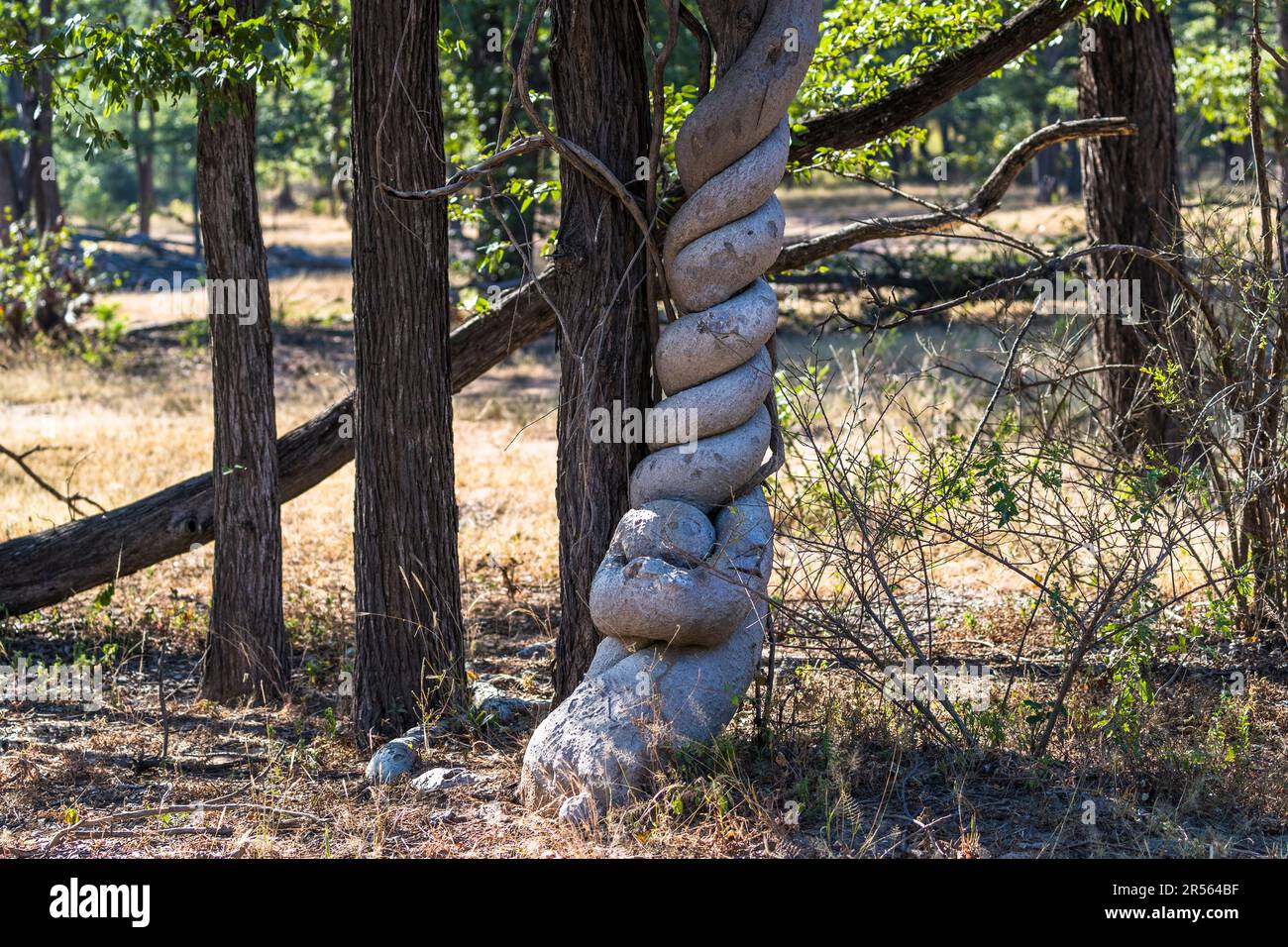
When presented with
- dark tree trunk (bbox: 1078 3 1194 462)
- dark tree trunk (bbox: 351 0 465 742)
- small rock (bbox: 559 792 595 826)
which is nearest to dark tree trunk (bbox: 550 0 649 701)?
dark tree trunk (bbox: 351 0 465 742)

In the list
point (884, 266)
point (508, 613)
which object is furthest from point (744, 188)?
point (884, 266)

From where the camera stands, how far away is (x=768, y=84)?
15.1 feet

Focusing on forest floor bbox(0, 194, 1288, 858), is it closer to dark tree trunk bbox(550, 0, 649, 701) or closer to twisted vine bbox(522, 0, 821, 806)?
twisted vine bbox(522, 0, 821, 806)

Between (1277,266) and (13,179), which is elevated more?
(13,179)

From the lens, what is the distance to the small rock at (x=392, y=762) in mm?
4901

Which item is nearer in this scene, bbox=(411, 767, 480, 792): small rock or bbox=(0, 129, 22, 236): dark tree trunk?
bbox=(411, 767, 480, 792): small rock

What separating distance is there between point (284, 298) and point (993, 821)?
18.5 metres

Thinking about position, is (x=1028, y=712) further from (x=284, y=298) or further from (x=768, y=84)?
(x=284, y=298)

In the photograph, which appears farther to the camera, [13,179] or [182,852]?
[13,179]

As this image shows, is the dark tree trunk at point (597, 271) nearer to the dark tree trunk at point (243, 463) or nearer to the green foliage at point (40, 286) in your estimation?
the dark tree trunk at point (243, 463)

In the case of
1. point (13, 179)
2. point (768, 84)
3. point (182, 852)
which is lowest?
point (182, 852)

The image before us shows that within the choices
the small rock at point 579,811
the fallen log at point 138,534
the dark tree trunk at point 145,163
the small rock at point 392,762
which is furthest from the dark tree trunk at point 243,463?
the dark tree trunk at point 145,163

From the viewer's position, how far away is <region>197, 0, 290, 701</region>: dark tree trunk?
6.37 m

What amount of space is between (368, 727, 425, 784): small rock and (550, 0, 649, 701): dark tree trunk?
35.2 inches
